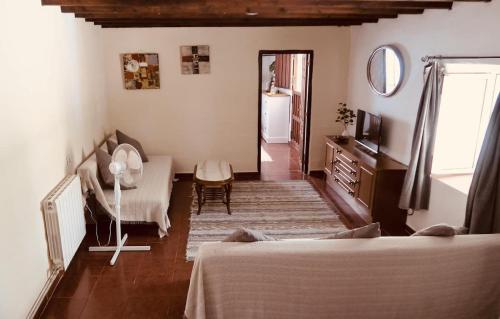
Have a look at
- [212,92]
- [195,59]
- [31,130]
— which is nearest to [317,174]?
[212,92]

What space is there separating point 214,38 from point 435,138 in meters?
3.41

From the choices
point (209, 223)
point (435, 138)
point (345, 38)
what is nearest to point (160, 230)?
point (209, 223)

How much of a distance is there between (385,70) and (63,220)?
386 cm

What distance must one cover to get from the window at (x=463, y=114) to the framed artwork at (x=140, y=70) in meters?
3.85

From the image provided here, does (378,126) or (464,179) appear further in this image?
(378,126)

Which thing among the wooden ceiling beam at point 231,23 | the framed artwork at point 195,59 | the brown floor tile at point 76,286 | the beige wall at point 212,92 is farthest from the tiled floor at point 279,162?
the brown floor tile at point 76,286

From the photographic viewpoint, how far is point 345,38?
19.1 ft

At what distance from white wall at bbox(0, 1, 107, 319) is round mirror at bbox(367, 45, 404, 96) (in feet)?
11.7

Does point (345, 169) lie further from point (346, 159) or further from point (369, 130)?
point (369, 130)

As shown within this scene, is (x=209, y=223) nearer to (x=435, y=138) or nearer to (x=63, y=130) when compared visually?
(x=63, y=130)

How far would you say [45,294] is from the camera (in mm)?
3014

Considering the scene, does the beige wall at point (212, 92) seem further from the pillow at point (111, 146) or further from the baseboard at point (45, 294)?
the baseboard at point (45, 294)

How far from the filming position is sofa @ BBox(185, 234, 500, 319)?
2381 mm

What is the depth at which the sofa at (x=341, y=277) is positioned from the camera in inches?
93.7
